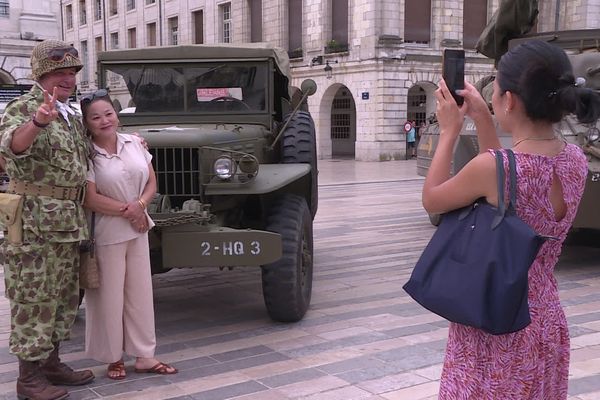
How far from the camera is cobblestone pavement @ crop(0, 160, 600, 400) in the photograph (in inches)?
167

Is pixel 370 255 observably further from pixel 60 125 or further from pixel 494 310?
pixel 494 310

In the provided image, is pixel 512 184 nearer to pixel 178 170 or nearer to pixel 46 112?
pixel 46 112

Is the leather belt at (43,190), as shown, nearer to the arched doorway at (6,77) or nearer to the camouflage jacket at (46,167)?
the camouflage jacket at (46,167)

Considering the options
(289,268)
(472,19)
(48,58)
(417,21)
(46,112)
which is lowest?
(289,268)

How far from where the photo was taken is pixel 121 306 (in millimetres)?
4270

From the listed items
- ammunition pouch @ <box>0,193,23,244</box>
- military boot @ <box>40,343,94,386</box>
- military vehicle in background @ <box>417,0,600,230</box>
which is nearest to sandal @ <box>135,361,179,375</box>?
military boot @ <box>40,343,94,386</box>

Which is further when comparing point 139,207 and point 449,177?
point 139,207

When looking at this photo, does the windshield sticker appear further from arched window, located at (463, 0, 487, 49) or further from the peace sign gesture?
arched window, located at (463, 0, 487, 49)

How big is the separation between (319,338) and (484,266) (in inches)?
126

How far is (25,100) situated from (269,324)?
8.22ft

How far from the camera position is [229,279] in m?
7.10

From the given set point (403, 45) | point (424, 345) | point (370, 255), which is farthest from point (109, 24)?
point (424, 345)

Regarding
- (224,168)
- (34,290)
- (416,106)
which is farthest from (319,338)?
(416,106)

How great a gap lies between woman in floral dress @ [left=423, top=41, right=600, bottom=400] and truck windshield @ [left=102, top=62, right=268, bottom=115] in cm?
429
